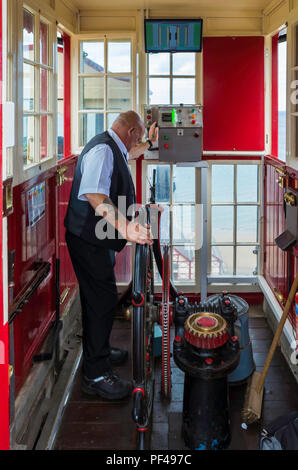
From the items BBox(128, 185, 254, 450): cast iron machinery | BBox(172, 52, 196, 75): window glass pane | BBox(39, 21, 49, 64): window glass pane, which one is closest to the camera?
BBox(128, 185, 254, 450): cast iron machinery

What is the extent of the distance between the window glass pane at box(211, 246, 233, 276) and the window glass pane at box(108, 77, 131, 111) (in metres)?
1.68

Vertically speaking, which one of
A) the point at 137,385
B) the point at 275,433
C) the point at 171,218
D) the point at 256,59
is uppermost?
the point at 256,59

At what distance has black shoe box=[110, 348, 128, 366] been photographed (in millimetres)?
3758

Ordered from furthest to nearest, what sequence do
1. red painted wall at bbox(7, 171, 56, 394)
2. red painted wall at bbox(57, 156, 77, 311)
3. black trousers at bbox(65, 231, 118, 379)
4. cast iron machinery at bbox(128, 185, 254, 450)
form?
Answer: red painted wall at bbox(57, 156, 77, 311) < black trousers at bbox(65, 231, 118, 379) < red painted wall at bbox(7, 171, 56, 394) < cast iron machinery at bbox(128, 185, 254, 450)

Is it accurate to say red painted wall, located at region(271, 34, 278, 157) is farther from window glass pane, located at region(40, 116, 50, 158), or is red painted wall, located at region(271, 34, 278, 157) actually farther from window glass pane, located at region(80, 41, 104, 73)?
window glass pane, located at region(40, 116, 50, 158)

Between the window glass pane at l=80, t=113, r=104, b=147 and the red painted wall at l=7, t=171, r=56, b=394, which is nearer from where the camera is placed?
the red painted wall at l=7, t=171, r=56, b=394

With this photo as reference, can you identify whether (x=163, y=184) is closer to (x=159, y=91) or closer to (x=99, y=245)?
(x=159, y=91)

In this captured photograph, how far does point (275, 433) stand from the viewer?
2.43 m

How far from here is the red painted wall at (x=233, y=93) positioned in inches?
185

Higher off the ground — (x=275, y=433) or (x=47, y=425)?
(x=275, y=433)

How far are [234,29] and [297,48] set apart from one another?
4.02 ft

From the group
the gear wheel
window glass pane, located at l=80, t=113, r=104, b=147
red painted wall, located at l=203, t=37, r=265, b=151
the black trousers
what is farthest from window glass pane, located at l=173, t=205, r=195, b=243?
the gear wheel

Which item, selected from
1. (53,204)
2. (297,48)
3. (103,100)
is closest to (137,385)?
(53,204)

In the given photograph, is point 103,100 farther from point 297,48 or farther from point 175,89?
point 297,48
